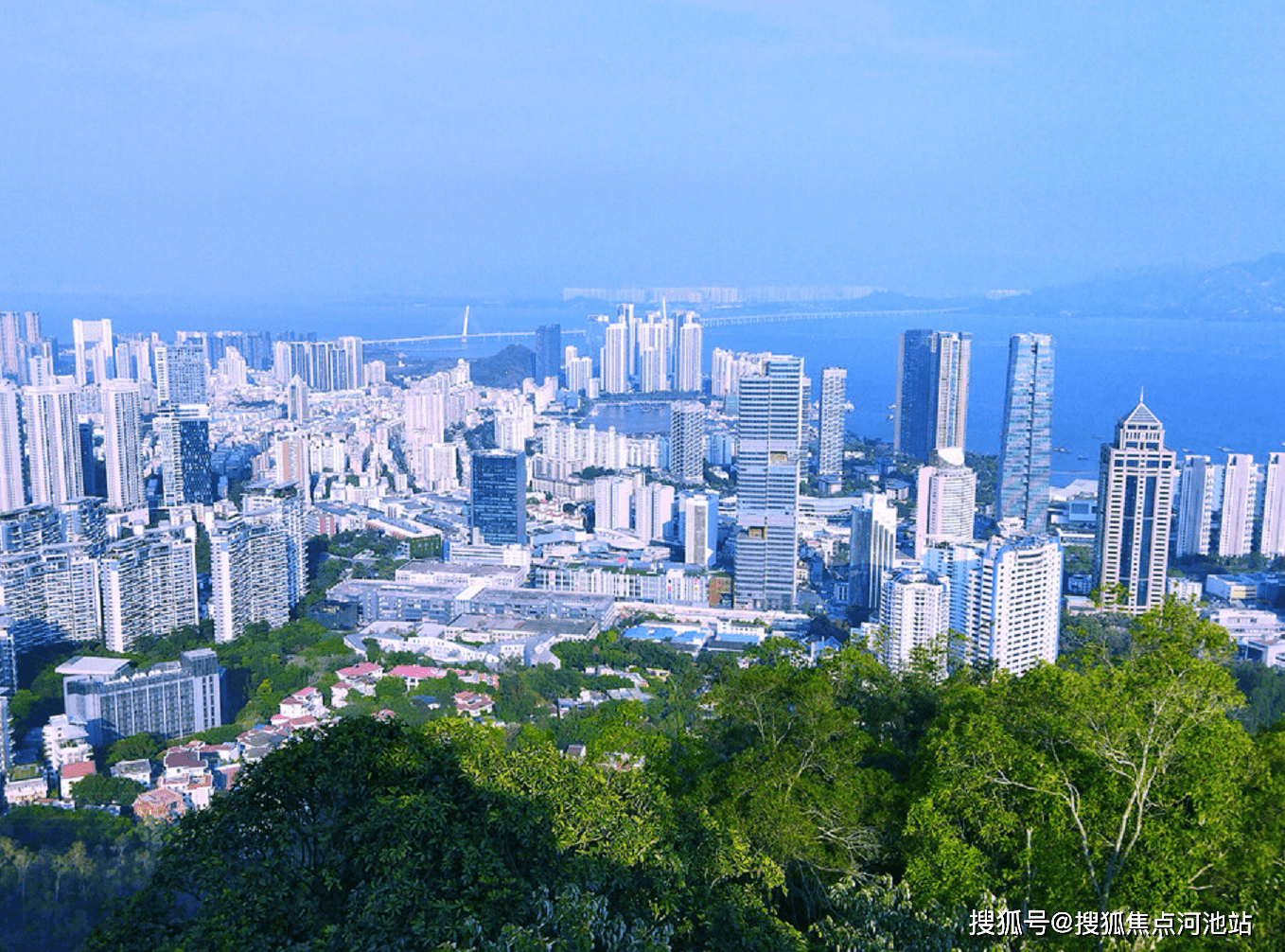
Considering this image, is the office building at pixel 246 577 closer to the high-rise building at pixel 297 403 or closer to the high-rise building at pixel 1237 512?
the high-rise building at pixel 1237 512

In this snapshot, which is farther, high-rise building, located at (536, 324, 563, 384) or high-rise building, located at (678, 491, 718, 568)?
high-rise building, located at (536, 324, 563, 384)

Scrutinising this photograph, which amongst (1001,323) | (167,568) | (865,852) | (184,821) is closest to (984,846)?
(865,852)

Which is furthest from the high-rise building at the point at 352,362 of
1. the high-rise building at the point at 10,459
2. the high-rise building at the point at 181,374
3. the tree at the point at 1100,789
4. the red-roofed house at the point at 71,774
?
the tree at the point at 1100,789

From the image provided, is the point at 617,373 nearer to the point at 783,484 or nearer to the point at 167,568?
the point at 783,484

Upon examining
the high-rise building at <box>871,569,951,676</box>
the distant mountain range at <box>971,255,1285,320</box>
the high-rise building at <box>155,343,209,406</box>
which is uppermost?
the distant mountain range at <box>971,255,1285,320</box>

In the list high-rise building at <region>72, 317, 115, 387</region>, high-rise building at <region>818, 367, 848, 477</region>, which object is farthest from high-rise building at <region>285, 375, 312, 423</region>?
high-rise building at <region>818, 367, 848, 477</region>

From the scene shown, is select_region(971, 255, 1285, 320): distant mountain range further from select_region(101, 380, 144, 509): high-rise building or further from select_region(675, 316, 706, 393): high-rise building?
select_region(101, 380, 144, 509): high-rise building
